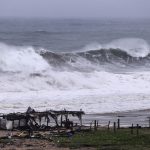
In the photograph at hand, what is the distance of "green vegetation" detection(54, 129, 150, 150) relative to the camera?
2112 cm

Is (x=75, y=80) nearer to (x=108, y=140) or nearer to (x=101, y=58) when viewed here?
(x=101, y=58)

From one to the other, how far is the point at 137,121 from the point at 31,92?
36.9 feet

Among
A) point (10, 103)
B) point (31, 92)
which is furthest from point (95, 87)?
point (10, 103)

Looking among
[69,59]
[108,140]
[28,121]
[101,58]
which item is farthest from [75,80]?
[108,140]

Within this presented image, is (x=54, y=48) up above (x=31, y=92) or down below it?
above

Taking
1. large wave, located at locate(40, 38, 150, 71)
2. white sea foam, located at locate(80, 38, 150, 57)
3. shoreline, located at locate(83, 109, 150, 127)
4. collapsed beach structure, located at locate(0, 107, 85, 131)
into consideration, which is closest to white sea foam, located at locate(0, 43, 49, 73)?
large wave, located at locate(40, 38, 150, 71)

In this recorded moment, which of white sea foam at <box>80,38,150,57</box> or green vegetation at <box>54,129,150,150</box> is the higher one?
white sea foam at <box>80,38,150,57</box>

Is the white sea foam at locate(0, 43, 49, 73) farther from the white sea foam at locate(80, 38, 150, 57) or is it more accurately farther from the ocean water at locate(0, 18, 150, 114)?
the white sea foam at locate(80, 38, 150, 57)

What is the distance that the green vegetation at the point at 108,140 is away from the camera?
21125mm

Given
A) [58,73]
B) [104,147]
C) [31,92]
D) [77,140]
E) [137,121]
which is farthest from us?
[58,73]

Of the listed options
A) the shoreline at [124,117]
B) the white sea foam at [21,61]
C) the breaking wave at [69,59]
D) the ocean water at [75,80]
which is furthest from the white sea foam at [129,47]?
the shoreline at [124,117]

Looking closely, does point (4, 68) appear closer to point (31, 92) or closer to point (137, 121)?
point (31, 92)

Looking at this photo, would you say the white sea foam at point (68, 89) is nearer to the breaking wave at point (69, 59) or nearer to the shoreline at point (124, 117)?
the breaking wave at point (69, 59)

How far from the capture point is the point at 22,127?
25594 mm
